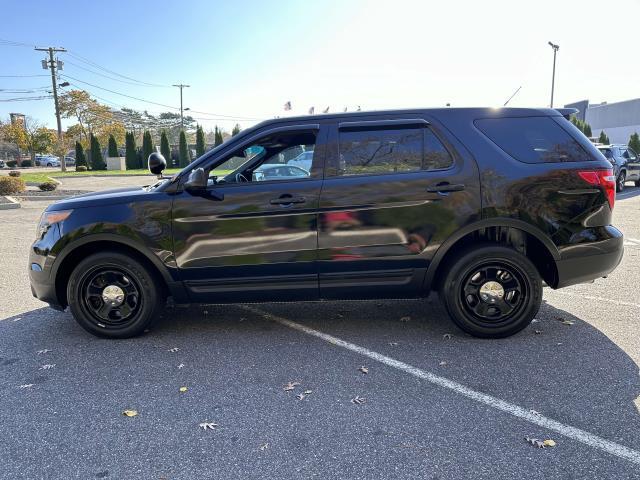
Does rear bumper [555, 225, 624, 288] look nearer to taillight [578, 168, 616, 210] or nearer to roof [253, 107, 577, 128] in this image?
taillight [578, 168, 616, 210]

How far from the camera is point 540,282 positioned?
392 cm

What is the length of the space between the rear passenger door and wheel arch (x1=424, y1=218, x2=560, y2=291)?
75 mm

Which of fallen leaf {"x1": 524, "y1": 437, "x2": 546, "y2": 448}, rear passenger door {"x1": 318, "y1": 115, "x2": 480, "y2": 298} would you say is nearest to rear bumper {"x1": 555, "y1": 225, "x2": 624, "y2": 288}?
rear passenger door {"x1": 318, "y1": 115, "x2": 480, "y2": 298}

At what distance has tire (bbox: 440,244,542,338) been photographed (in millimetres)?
3906

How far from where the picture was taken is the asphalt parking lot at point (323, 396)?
8.05 ft

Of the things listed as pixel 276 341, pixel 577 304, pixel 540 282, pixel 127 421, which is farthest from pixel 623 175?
pixel 127 421

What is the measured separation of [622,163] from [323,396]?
57.3 feet

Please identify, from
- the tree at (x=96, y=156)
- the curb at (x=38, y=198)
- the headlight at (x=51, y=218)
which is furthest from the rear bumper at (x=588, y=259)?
the tree at (x=96, y=156)

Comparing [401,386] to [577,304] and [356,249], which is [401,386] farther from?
[577,304]

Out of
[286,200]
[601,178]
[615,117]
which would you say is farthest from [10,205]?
[615,117]

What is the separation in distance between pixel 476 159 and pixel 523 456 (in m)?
2.28

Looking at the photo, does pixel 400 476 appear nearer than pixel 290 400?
Yes

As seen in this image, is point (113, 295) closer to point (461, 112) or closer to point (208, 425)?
point (208, 425)

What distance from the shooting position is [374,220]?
12.6 feet
